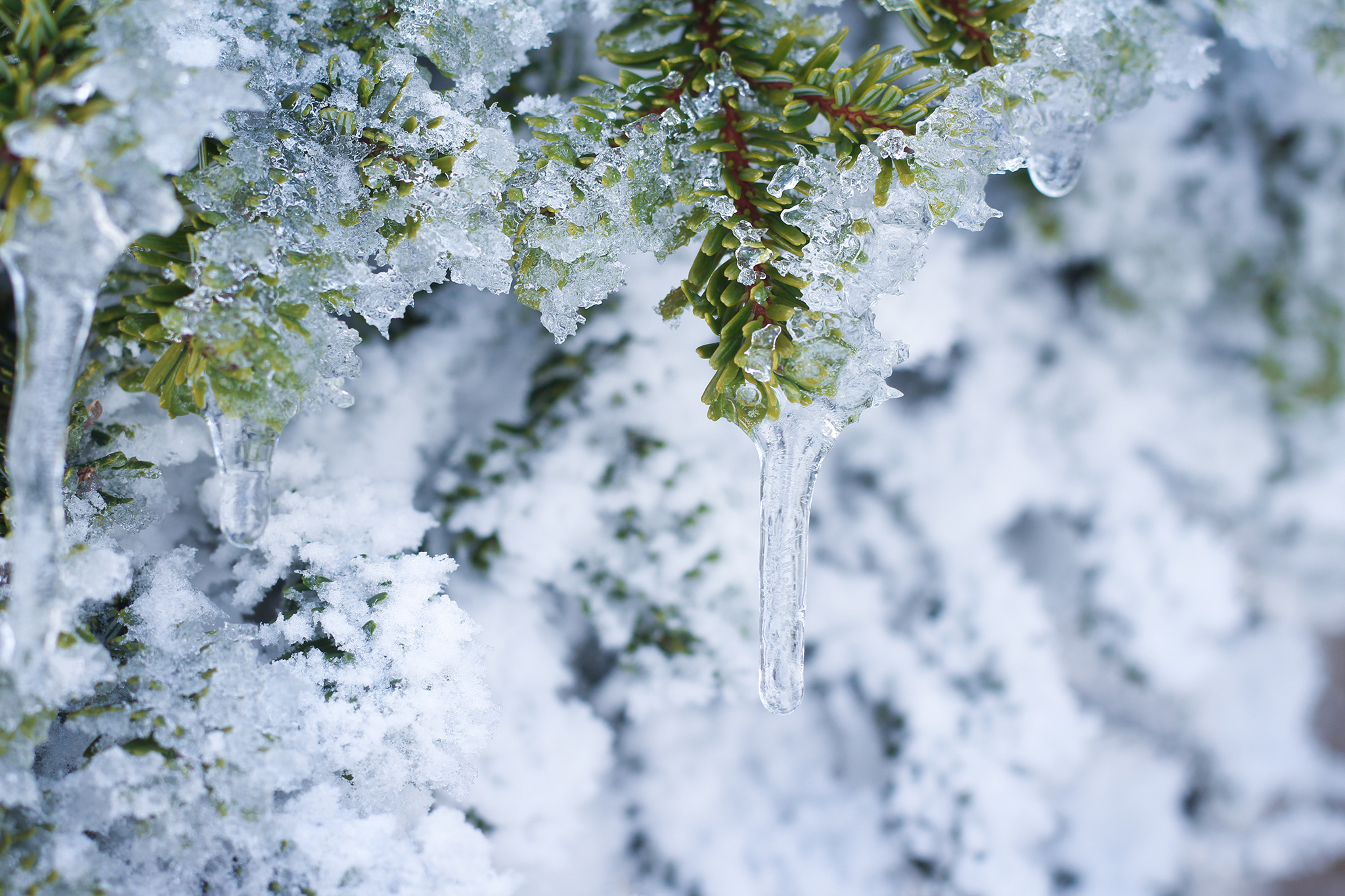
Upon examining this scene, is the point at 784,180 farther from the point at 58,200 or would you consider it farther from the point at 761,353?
the point at 58,200

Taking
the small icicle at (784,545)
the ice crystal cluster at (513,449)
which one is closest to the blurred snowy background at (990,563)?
the ice crystal cluster at (513,449)

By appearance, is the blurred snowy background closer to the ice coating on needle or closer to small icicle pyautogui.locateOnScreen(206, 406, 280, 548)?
A: small icicle pyautogui.locateOnScreen(206, 406, 280, 548)

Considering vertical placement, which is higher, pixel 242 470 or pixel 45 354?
pixel 45 354

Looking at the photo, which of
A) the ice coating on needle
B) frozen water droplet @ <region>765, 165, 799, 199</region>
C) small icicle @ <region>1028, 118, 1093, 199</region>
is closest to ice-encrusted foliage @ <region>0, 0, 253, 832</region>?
the ice coating on needle

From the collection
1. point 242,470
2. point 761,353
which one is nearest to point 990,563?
point 761,353

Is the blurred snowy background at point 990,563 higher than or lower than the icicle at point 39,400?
lower

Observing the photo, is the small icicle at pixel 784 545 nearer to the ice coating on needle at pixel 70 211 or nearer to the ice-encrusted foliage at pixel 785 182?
the ice-encrusted foliage at pixel 785 182

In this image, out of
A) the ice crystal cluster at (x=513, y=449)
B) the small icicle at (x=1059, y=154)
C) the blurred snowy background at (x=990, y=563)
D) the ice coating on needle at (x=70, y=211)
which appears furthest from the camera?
the blurred snowy background at (x=990, y=563)
